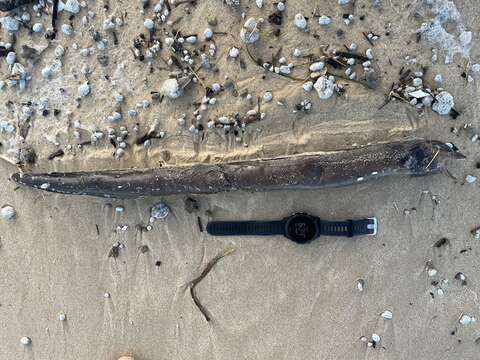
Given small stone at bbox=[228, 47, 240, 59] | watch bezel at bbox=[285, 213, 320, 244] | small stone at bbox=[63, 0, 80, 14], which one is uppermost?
small stone at bbox=[63, 0, 80, 14]

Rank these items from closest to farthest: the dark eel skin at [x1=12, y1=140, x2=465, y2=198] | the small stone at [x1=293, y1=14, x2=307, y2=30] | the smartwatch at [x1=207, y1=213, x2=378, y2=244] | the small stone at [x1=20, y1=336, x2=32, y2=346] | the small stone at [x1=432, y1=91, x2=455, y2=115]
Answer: the dark eel skin at [x1=12, y1=140, x2=465, y2=198] < the small stone at [x1=432, y1=91, x2=455, y2=115] < the small stone at [x1=293, y1=14, x2=307, y2=30] < the smartwatch at [x1=207, y1=213, x2=378, y2=244] < the small stone at [x1=20, y1=336, x2=32, y2=346]

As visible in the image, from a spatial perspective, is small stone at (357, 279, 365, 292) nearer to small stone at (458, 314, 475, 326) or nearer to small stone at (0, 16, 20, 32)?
small stone at (458, 314, 475, 326)

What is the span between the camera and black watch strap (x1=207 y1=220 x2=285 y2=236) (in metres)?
4.48

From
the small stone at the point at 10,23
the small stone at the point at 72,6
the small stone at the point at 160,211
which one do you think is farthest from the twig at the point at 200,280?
the small stone at the point at 10,23

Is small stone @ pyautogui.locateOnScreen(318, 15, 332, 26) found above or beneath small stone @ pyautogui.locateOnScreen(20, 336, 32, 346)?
above

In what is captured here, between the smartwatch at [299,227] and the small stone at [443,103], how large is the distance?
115 cm

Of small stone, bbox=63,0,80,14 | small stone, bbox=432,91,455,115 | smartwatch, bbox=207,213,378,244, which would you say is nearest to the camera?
small stone, bbox=432,91,455,115

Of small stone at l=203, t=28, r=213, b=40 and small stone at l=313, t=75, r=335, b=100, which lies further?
small stone at l=203, t=28, r=213, b=40

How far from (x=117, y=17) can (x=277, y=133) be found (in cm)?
190


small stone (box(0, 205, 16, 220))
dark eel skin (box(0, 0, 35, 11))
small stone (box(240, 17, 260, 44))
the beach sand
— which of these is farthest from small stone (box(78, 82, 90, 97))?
small stone (box(240, 17, 260, 44))

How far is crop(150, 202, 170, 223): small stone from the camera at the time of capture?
4566 millimetres

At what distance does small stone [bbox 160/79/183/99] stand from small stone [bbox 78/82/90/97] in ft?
2.50

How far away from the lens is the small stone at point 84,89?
4551mm

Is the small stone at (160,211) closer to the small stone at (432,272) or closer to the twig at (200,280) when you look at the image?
the twig at (200,280)
